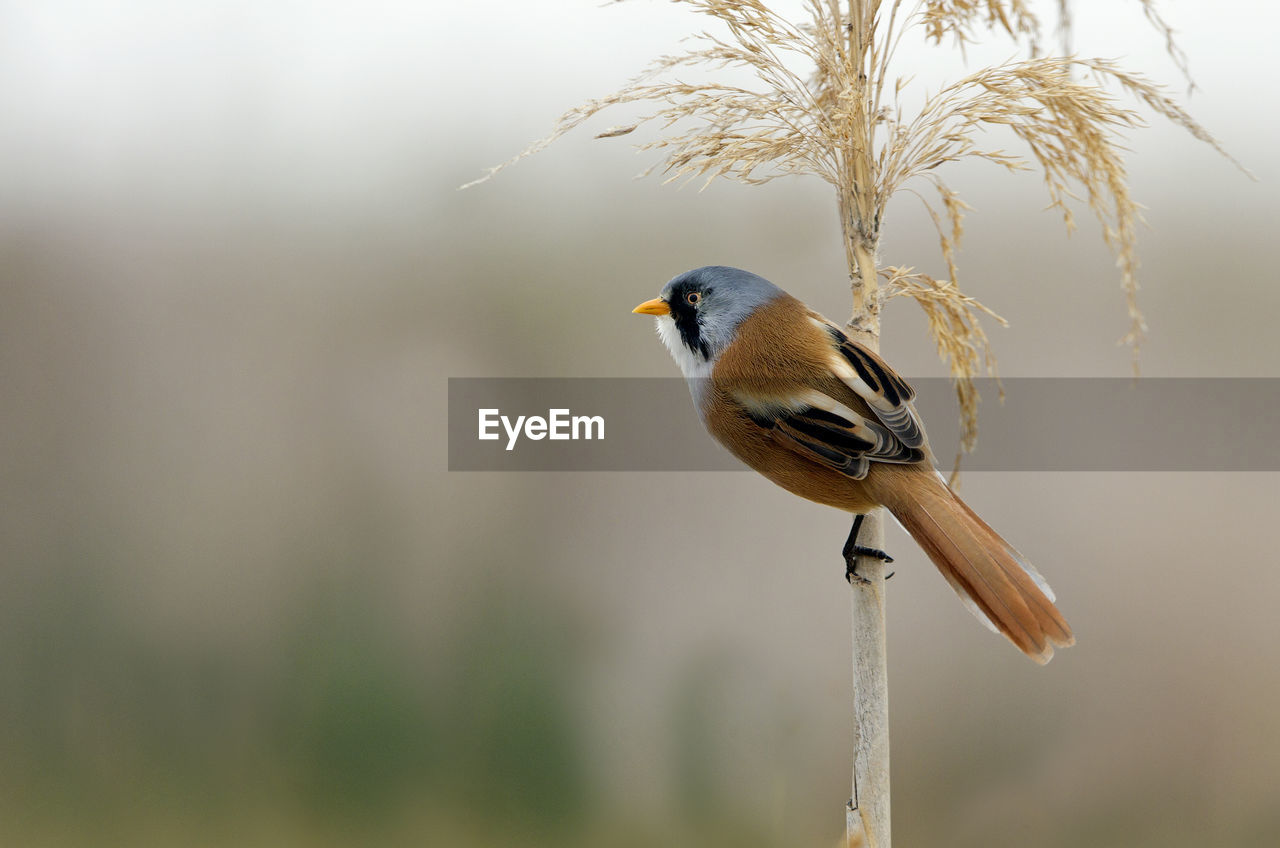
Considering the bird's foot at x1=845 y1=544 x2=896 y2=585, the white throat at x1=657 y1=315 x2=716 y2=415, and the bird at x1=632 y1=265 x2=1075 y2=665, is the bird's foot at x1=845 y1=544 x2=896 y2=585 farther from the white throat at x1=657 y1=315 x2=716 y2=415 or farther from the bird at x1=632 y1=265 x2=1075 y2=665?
the white throat at x1=657 y1=315 x2=716 y2=415

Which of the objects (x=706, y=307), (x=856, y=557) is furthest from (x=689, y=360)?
(x=856, y=557)

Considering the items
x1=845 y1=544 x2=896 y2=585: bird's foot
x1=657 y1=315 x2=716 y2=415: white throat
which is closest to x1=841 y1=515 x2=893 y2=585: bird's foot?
x1=845 y1=544 x2=896 y2=585: bird's foot

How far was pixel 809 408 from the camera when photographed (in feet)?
3.10

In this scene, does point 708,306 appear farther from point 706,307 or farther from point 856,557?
point 856,557

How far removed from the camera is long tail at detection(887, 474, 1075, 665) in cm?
78

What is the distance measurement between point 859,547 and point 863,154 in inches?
13.8

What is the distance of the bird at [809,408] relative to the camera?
2.96 ft

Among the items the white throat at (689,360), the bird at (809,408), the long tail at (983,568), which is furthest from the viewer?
the white throat at (689,360)

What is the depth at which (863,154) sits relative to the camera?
830 millimetres

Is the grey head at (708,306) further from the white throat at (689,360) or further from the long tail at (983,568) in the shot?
the long tail at (983,568)

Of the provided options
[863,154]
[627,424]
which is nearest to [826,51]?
[863,154]

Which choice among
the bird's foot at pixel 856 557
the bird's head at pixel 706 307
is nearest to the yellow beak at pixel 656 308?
the bird's head at pixel 706 307

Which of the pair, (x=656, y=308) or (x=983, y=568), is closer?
(x=983, y=568)

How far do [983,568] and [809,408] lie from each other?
0.22m
